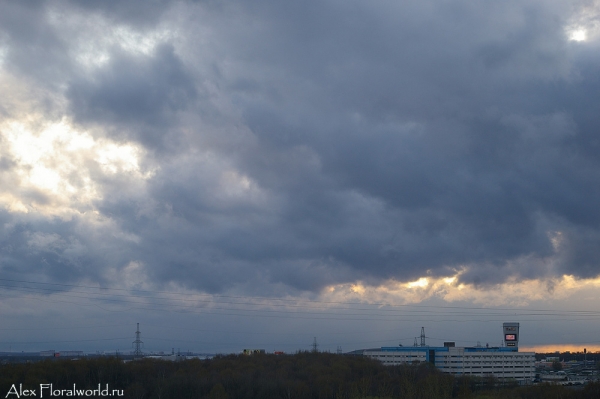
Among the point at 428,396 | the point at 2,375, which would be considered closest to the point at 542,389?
the point at 428,396

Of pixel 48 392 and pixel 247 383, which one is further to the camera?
pixel 247 383

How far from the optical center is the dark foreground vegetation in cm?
12306

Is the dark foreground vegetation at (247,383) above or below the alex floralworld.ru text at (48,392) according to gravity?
below

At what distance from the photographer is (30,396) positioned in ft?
371

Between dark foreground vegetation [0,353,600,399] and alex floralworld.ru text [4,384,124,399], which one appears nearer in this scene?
alex floralworld.ru text [4,384,124,399]

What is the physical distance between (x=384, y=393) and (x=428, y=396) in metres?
16.7

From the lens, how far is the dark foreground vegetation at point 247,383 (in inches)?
4845

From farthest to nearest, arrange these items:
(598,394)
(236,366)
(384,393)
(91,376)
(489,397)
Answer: (236,366) → (91,376) → (384,393) → (489,397) → (598,394)

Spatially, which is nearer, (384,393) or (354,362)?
(384,393)

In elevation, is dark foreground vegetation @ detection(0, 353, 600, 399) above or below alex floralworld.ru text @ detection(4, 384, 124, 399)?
below

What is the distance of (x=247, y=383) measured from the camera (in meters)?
138

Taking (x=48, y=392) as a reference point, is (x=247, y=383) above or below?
below

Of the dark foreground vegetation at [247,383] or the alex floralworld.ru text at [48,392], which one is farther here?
the dark foreground vegetation at [247,383]

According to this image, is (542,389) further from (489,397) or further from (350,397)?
(350,397)
